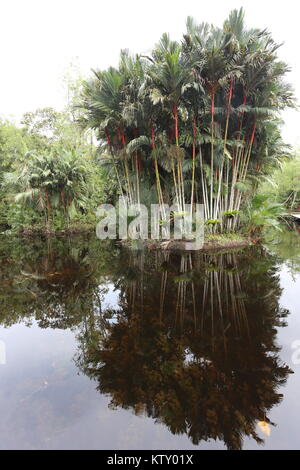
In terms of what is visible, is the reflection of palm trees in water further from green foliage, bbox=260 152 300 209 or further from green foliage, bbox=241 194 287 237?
green foliage, bbox=260 152 300 209

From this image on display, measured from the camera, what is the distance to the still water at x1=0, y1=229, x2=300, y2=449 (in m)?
2.11

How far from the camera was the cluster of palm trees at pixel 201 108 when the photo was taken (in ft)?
27.6

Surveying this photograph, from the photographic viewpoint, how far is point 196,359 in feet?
9.68

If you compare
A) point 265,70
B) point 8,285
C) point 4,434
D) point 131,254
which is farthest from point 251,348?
point 265,70

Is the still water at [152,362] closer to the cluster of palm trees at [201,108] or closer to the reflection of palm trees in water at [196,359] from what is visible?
the reflection of palm trees in water at [196,359]

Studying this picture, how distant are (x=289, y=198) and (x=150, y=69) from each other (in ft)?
82.8

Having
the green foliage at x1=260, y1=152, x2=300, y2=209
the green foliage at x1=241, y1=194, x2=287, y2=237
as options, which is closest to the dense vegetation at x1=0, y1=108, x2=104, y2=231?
the green foliage at x1=241, y1=194, x2=287, y2=237

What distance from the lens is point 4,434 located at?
7.01 ft

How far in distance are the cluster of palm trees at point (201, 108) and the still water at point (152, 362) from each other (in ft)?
16.3

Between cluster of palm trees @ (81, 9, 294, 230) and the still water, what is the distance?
498cm

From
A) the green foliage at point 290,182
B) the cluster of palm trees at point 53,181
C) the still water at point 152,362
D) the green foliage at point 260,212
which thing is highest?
the green foliage at point 290,182

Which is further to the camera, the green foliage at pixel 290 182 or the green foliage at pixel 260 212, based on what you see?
the green foliage at pixel 290 182

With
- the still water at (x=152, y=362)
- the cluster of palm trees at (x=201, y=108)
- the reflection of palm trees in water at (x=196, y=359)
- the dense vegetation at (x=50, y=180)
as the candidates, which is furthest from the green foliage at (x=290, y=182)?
the reflection of palm trees in water at (x=196, y=359)
